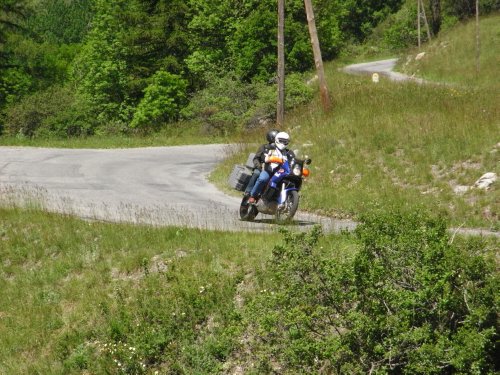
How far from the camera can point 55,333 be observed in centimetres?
1094

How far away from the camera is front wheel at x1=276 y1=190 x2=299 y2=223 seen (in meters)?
13.5

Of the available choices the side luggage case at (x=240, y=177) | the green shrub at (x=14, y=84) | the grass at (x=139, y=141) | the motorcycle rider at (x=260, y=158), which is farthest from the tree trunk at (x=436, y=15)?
the motorcycle rider at (x=260, y=158)

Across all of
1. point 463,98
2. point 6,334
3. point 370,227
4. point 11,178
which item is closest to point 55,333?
point 6,334

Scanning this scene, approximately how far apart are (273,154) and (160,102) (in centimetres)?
3066

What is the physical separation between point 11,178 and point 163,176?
15.0ft

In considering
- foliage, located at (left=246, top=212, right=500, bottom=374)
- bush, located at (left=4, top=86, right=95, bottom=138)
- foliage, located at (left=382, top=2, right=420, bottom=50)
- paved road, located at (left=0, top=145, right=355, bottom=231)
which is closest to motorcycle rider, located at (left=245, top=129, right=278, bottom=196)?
paved road, located at (left=0, top=145, right=355, bottom=231)

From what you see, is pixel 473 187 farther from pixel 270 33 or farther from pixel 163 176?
pixel 270 33

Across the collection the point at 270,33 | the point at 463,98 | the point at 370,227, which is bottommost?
the point at 370,227

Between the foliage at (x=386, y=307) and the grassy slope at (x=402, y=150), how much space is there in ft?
13.4

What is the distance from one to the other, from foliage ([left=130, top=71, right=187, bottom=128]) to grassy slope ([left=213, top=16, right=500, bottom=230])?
19215 millimetres

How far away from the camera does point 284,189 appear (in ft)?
45.0

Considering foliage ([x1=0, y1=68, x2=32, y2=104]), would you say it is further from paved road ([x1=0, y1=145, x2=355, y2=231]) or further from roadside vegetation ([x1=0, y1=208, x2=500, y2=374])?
roadside vegetation ([x1=0, y1=208, x2=500, y2=374])

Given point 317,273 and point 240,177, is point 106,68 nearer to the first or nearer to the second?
point 240,177

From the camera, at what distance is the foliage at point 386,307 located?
24.7ft
